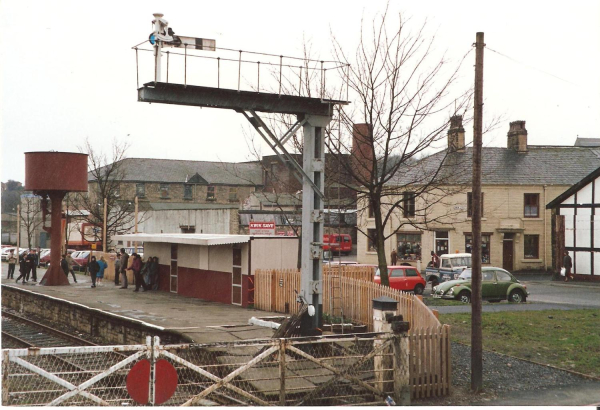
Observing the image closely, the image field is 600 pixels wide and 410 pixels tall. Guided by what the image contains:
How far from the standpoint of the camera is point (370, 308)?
17.0 metres

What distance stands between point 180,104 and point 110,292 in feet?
57.1

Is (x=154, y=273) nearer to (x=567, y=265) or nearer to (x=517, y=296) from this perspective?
(x=517, y=296)

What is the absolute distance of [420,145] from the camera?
19.3 m

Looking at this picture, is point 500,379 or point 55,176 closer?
point 500,379

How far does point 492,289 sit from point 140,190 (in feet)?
157

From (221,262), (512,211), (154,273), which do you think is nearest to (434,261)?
(512,211)

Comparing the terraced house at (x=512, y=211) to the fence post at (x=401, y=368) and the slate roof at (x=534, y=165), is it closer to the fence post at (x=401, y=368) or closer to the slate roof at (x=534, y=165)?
the slate roof at (x=534, y=165)

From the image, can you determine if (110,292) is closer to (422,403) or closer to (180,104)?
(180,104)

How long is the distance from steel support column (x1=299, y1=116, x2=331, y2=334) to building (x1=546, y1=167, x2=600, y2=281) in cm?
2534

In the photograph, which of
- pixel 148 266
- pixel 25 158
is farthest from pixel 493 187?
→ pixel 25 158

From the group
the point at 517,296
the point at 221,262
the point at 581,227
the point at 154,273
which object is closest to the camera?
the point at 221,262

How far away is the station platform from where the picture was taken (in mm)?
16109

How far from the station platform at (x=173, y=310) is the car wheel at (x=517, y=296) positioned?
34.1 ft

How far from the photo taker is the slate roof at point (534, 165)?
41625 millimetres
